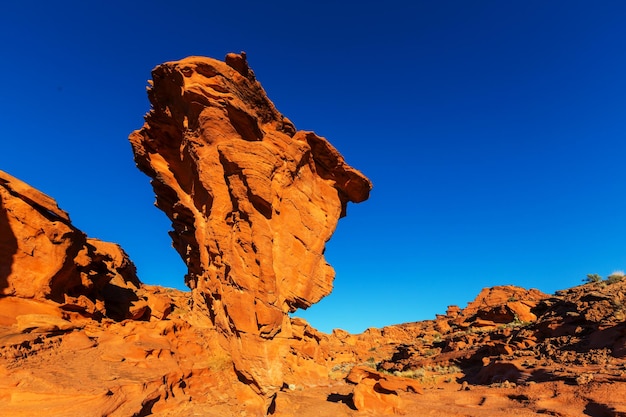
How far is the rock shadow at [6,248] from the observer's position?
9.72m

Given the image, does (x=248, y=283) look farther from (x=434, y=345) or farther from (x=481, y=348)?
(x=434, y=345)

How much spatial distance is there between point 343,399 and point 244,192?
13135mm

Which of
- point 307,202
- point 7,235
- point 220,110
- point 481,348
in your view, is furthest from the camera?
point 481,348

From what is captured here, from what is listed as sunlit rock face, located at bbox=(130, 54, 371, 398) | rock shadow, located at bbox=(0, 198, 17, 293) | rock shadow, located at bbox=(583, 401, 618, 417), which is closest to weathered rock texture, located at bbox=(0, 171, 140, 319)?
rock shadow, located at bbox=(0, 198, 17, 293)

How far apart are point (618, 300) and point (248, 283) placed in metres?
29.0

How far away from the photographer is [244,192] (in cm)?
1306

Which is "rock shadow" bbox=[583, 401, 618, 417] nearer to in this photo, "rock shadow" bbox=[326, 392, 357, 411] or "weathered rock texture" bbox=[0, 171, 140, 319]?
"rock shadow" bbox=[326, 392, 357, 411]

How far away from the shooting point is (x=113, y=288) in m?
16.3

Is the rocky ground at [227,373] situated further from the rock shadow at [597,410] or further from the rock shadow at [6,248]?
the rock shadow at [6,248]

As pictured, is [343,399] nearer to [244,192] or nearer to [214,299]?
[214,299]

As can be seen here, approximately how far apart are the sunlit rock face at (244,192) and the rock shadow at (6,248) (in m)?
6.34

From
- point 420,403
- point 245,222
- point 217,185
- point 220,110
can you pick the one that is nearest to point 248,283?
point 245,222

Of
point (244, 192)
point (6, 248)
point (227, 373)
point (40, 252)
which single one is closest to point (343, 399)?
point (227, 373)

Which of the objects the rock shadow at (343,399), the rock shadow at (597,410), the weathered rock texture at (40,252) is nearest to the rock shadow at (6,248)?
the weathered rock texture at (40,252)
